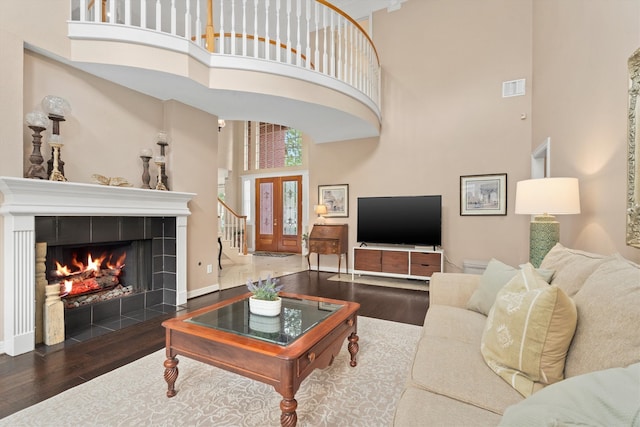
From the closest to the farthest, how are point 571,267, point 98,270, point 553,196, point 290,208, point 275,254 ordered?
1. point 571,267
2. point 553,196
3. point 98,270
4. point 275,254
5. point 290,208

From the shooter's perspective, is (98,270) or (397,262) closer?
(98,270)

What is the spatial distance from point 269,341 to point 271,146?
8.28 metres

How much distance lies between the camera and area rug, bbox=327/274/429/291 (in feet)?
15.3

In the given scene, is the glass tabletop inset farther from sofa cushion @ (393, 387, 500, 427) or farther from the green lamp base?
the green lamp base

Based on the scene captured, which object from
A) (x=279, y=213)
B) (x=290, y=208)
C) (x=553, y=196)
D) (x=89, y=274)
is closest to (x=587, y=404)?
(x=553, y=196)

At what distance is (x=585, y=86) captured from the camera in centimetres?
245

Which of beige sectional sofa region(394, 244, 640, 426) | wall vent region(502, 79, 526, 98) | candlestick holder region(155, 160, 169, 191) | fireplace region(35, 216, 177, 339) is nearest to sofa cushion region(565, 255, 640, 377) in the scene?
beige sectional sofa region(394, 244, 640, 426)

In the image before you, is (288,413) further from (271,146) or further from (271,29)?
(271,146)

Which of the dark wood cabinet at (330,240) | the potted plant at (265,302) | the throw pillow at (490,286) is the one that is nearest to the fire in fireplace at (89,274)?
the potted plant at (265,302)

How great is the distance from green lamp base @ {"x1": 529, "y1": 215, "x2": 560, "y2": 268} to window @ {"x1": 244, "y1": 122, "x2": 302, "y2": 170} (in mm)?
6777

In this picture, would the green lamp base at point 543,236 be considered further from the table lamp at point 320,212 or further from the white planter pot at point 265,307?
the table lamp at point 320,212

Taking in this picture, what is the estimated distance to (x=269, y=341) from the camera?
5.19 ft

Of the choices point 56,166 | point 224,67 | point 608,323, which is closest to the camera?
point 608,323

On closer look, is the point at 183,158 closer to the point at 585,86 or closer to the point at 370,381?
the point at 370,381
